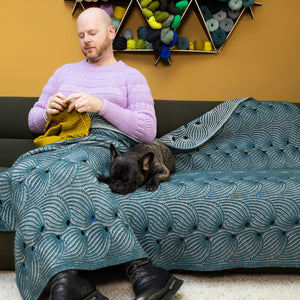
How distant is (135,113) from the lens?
5.10 ft

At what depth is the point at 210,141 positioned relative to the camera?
1.89 m

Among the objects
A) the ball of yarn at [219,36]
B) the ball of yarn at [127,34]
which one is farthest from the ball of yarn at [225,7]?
the ball of yarn at [127,34]

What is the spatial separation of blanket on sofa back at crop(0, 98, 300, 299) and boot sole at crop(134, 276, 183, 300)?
0.40 feet

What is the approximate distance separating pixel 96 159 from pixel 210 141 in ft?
2.60

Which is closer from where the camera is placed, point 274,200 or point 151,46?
point 274,200

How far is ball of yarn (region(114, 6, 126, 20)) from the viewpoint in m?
2.53

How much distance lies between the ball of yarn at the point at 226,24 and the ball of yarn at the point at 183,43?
0.92 ft

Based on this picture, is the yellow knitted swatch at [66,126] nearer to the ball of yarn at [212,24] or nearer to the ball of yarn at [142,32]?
the ball of yarn at [142,32]

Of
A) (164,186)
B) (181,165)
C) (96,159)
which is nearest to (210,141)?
(181,165)

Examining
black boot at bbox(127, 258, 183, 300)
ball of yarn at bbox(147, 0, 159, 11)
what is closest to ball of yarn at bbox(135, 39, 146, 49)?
ball of yarn at bbox(147, 0, 159, 11)

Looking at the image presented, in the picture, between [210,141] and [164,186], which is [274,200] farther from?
[210,141]

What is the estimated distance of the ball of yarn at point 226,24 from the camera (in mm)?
2543

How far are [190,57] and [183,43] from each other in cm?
14

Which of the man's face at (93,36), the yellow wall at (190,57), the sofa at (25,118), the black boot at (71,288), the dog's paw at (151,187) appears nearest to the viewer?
the black boot at (71,288)
